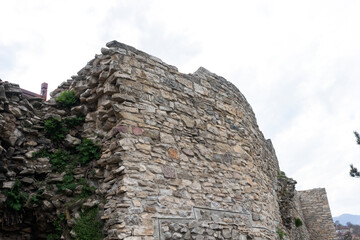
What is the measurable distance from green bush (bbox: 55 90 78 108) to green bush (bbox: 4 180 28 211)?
1.76 meters

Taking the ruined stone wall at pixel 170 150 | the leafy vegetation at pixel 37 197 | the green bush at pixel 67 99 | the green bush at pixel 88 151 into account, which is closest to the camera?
the ruined stone wall at pixel 170 150

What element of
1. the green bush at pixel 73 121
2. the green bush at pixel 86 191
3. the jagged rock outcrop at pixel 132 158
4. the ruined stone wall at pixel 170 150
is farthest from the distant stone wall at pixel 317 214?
the green bush at pixel 86 191

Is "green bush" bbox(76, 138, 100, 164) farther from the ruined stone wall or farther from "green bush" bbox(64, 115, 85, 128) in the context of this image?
"green bush" bbox(64, 115, 85, 128)

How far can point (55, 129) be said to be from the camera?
5.71m

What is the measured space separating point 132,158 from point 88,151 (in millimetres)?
950

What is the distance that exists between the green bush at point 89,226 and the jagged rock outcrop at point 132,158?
28mm

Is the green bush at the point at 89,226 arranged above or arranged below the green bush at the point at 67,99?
below

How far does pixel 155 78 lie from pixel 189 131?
1.13 metres

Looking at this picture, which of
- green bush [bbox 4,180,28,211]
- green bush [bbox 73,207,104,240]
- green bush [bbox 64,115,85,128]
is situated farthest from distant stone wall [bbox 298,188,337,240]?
green bush [bbox 4,180,28,211]

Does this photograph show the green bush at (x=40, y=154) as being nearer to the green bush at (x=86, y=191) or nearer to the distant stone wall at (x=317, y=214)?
the green bush at (x=86, y=191)

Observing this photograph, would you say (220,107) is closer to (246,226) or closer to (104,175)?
(246,226)

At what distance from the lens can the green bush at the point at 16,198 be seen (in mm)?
4680

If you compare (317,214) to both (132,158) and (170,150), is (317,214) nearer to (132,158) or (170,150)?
(170,150)

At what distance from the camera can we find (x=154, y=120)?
540 centimetres
